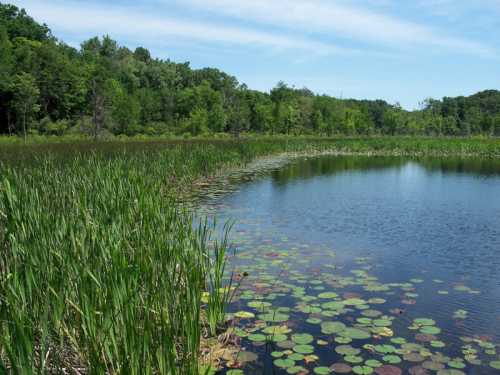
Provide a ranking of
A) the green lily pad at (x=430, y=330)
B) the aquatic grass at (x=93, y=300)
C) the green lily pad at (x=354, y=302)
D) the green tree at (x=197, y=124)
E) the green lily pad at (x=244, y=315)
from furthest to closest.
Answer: the green tree at (x=197, y=124), the green lily pad at (x=354, y=302), the green lily pad at (x=244, y=315), the green lily pad at (x=430, y=330), the aquatic grass at (x=93, y=300)

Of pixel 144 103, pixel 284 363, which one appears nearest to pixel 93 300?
pixel 284 363

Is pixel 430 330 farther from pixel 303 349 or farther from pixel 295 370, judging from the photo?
pixel 295 370

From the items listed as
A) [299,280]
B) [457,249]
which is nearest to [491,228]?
[457,249]

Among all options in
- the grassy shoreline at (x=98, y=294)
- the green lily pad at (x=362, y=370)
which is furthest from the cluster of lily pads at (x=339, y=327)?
the grassy shoreline at (x=98, y=294)

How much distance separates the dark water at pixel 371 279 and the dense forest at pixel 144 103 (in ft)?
94.1

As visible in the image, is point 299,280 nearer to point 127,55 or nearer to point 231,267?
point 231,267

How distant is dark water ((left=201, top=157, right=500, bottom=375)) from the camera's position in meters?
4.00

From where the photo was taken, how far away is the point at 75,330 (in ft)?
11.1

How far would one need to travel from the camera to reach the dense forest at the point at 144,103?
141ft

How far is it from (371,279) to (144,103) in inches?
2097

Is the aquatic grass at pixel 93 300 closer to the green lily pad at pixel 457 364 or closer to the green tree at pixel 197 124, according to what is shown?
the green lily pad at pixel 457 364

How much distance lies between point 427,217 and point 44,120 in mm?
40113

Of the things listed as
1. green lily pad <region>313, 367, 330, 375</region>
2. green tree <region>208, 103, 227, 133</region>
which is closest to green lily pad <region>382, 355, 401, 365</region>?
green lily pad <region>313, 367, 330, 375</region>

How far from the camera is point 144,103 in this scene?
5588cm
